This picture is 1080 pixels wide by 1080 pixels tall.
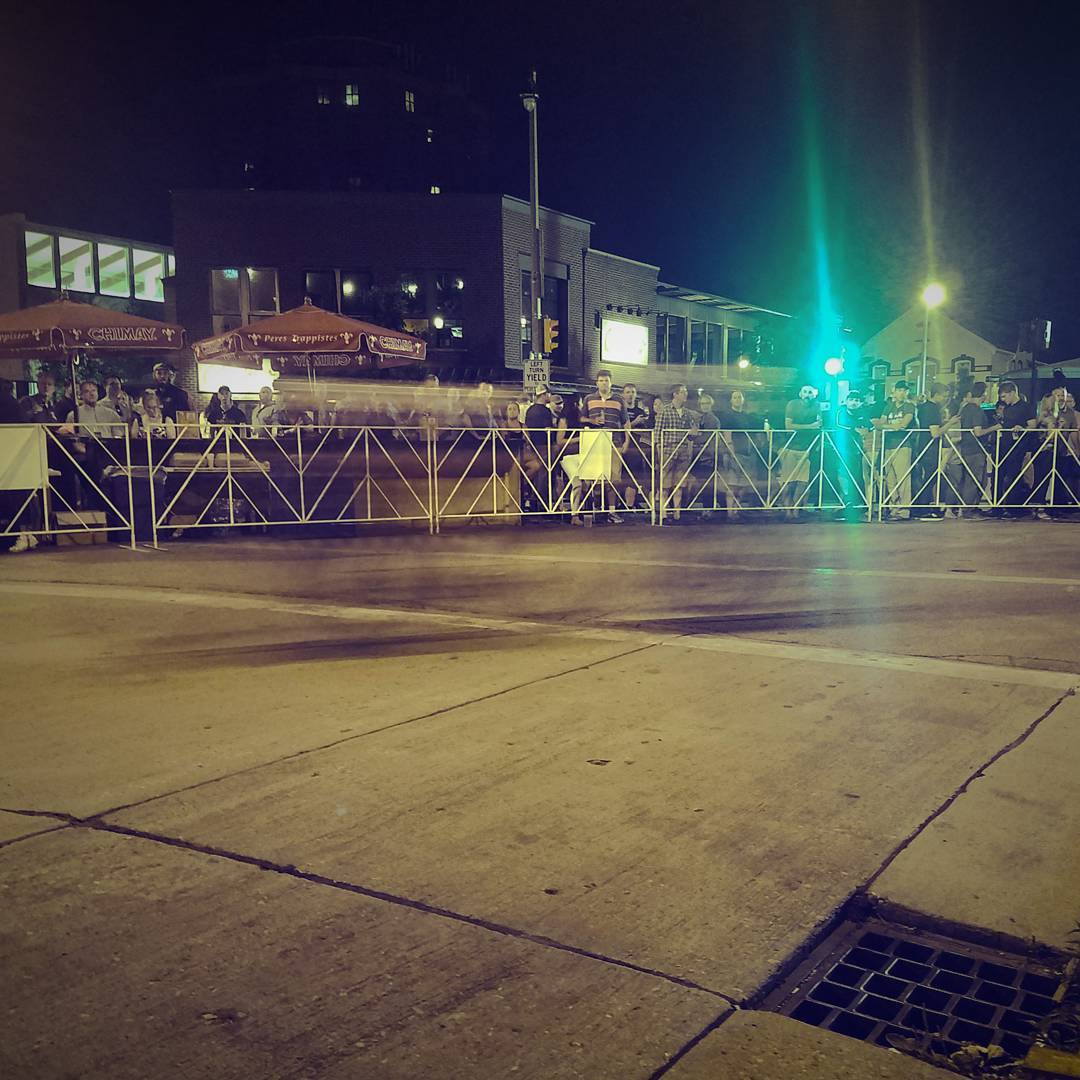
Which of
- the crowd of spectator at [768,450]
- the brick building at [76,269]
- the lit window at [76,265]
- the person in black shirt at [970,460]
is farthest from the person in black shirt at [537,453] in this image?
the lit window at [76,265]

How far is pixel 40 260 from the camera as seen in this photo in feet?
120

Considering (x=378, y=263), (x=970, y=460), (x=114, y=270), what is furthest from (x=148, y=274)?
(x=970, y=460)

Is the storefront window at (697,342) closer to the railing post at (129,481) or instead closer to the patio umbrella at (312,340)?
the patio umbrella at (312,340)

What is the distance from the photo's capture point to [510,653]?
6637 mm

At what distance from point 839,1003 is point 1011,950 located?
608 millimetres

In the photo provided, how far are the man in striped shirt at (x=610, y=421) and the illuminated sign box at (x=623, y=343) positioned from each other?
712 inches

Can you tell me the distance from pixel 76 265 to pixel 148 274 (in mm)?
3603

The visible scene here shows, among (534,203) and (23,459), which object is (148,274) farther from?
(23,459)

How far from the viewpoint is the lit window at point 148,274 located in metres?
40.6

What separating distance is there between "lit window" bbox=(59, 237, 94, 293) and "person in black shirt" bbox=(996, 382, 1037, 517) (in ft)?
110

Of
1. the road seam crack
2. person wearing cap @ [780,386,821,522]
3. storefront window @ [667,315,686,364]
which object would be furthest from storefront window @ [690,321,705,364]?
the road seam crack

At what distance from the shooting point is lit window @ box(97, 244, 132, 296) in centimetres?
3894

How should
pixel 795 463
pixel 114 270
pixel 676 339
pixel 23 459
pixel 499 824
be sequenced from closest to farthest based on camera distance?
pixel 499 824 → pixel 23 459 → pixel 795 463 → pixel 114 270 → pixel 676 339

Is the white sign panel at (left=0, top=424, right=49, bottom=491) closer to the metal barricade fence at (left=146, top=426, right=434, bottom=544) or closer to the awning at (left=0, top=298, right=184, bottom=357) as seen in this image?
the metal barricade fence at (left=146, top=426, right=434, bottom=544)
